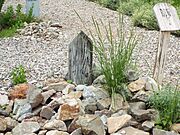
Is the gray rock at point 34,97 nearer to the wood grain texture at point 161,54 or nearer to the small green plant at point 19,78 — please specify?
the small green plant at point 19,78

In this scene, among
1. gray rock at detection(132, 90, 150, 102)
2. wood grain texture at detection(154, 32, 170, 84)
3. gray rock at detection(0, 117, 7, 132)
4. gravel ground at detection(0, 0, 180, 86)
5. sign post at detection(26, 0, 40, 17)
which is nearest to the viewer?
gray rock at detection(0, 117, 7, 132)

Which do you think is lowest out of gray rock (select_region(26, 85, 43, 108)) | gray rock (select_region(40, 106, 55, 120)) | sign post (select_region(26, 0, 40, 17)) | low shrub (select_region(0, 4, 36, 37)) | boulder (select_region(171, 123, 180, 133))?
boulder (select_region(171, 123, 180, 133))

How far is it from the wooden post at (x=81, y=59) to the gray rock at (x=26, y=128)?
2.76ft

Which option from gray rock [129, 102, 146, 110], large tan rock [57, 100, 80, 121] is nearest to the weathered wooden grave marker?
gray rock [129, 102, 146, 110]

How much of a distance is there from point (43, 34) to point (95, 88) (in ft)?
9.78

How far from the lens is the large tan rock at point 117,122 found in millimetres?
3988

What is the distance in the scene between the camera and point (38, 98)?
14.5 ft

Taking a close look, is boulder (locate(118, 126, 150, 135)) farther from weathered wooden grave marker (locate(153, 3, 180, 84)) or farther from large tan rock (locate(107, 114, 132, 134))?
weathered wooden grave marker (locate(153, 3, 180, 84))

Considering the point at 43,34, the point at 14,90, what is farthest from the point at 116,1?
the point at 14,90

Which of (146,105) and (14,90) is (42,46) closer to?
(14,90)

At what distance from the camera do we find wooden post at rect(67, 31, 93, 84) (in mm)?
4723

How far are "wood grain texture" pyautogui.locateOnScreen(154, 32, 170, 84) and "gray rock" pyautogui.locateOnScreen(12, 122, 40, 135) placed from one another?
1.53 m

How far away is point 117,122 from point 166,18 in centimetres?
140

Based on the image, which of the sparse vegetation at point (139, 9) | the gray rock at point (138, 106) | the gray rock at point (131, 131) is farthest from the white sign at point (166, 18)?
the sparse vegetation at point (139, 9)
